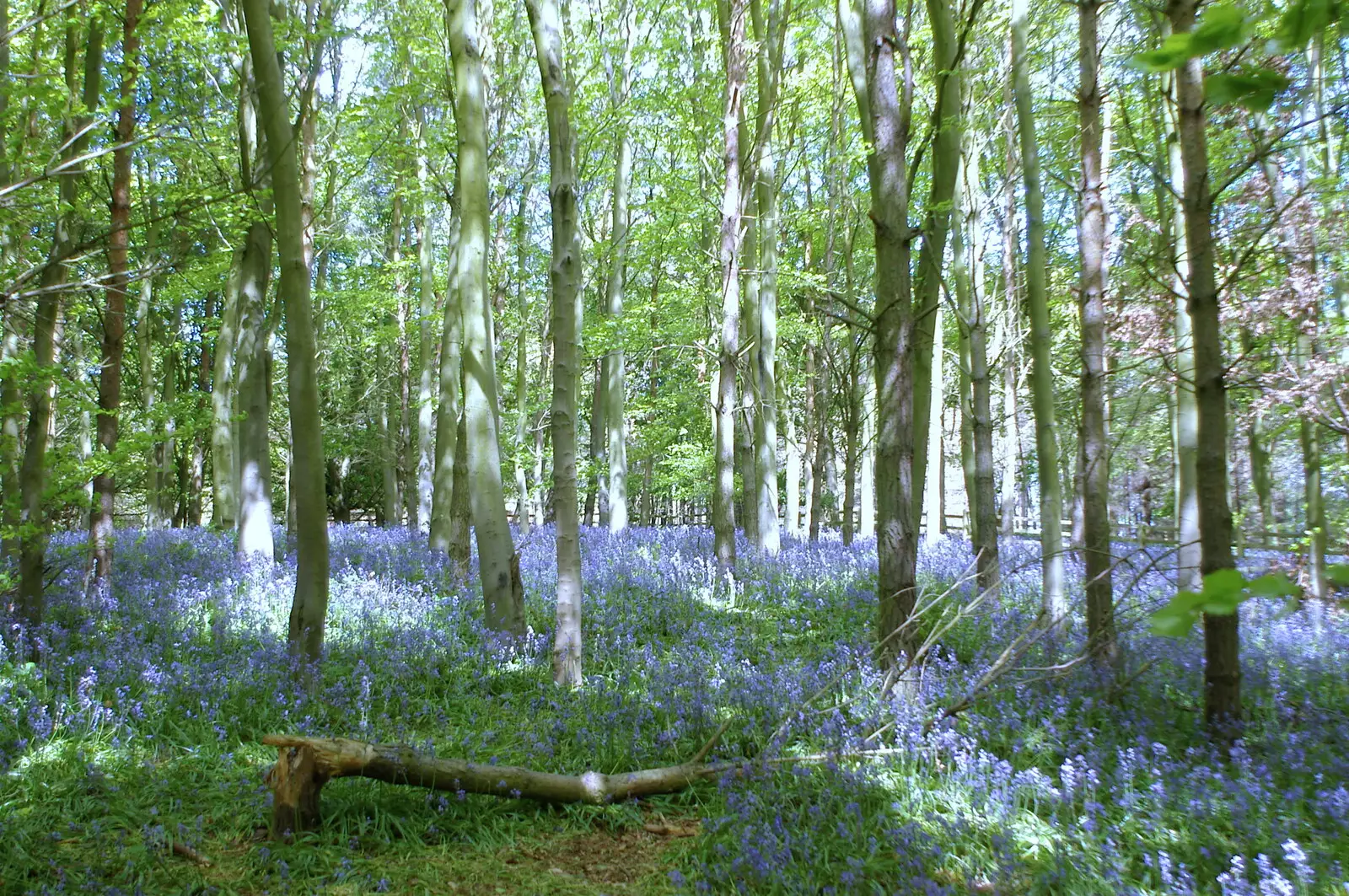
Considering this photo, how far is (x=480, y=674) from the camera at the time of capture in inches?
241

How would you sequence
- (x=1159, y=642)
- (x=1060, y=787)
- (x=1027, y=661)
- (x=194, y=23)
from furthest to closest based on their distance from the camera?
(x=194, y=23) < (x=1159, y=642) < (x=1027, y=661) < (x=1060, y=787)

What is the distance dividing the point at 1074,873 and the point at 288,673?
4881mm

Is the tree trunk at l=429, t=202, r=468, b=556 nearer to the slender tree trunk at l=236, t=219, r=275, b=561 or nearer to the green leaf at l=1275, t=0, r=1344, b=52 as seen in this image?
the slender tree trunk at l=236, t=219, r=275, b=561

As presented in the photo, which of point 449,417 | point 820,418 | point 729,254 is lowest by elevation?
point 449,417

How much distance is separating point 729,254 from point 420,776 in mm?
7880

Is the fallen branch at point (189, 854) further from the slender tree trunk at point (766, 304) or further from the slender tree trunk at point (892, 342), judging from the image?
the slender tree trunk at point (766, 304)

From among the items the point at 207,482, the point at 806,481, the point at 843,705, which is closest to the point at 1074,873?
the point at 843,705

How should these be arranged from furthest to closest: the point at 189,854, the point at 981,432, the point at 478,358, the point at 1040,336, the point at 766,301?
the point at 766,301
the point at 981,432
the point at 478,358
the point at 1040,336
the point at 189,854

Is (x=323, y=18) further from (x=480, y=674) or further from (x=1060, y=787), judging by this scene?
(x=1060, y=787)

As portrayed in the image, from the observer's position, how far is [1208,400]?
4266mm

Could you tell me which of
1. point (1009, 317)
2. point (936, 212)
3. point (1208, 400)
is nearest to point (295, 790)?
point (1208, 400)

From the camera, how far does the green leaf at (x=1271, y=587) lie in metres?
0.97

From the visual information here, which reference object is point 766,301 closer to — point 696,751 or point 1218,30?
point 696,751

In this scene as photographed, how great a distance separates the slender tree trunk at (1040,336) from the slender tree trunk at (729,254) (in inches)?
152
